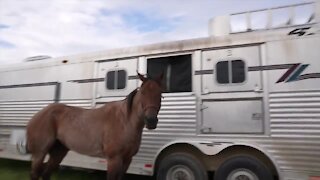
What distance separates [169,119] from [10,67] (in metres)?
5.05

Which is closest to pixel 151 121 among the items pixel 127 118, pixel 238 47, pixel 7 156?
pixel 127 118

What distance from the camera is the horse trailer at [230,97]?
614cm

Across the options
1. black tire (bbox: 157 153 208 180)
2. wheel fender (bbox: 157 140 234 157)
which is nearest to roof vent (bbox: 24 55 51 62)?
black tire (bbox: 157 153 208 180)

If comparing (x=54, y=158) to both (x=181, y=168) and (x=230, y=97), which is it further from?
(x=230, y=97)

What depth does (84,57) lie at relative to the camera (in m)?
8.52

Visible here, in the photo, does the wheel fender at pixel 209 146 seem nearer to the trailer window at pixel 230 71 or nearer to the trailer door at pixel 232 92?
the trailer door at pixel 232 92

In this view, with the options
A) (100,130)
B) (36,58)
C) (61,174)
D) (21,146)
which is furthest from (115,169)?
(36,58)

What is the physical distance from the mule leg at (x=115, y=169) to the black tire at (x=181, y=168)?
3.99 feet

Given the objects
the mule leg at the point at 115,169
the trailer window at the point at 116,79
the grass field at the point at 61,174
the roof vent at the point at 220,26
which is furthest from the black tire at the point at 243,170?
the grass field at the point at 61,174

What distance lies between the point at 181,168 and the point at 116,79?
7.43 feet

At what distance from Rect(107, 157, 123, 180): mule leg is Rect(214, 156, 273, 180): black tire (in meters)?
1.68

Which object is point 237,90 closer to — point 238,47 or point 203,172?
point 238,47

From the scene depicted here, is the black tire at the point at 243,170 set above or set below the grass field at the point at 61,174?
above

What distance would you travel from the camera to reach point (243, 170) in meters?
6.47
